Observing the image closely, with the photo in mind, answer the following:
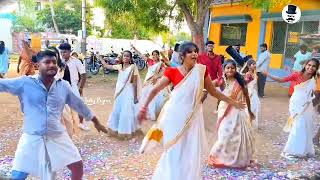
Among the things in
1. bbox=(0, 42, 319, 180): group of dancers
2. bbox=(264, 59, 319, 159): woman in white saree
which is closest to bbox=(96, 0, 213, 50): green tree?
bbox=(264, 59, 319, 159): woman in white saree

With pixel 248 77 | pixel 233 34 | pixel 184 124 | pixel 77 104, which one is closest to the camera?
pixel 77 104

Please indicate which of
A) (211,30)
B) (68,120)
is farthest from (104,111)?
(211,30)

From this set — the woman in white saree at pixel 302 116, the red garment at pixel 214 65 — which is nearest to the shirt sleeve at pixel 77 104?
the woman in white saree at pixel 302 116

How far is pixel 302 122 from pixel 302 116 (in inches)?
3.6

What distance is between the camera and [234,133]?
18.1 ft

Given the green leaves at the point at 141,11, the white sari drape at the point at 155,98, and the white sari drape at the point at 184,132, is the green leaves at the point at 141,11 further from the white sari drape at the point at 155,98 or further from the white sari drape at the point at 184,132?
the white sari drape at the point at 184,132

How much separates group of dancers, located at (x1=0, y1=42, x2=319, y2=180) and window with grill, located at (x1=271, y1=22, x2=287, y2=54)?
10.9 metres

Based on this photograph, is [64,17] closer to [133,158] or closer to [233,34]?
[233,34]

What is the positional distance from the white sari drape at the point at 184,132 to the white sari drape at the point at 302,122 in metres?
2.60

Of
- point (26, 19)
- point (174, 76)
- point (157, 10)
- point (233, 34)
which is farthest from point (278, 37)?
point (26, 19)

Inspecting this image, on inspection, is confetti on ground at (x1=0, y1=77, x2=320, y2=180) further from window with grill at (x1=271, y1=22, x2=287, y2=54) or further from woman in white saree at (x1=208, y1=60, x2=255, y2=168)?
window with grill at (x1=271, y1=22, x2=287, y2=54)

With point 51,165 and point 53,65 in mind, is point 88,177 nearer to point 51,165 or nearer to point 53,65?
point 51,165

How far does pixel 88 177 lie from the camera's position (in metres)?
5.02

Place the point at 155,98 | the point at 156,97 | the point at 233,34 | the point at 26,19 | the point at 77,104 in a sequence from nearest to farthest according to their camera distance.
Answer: the point at 77,104 < the point at 155,98 < the point at 156,97 < the point at 233,34 < the point at 26,19
